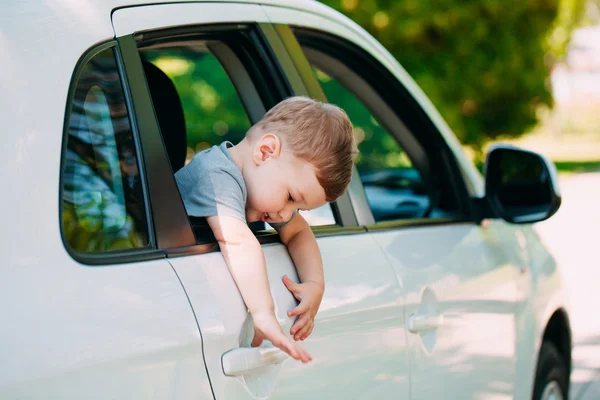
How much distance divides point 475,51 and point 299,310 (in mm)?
14537

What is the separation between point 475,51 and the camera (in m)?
15.9

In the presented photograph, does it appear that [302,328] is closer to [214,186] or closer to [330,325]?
A: [330,325]

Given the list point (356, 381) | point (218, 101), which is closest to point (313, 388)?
point (356, 381)

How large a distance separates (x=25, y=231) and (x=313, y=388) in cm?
86

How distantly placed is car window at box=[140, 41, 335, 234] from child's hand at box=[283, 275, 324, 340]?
345 millimetres

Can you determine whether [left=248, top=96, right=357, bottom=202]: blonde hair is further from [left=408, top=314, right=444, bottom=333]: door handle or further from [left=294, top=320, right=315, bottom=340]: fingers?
[left=408, top=314, right=444, bottom=333]: door handle

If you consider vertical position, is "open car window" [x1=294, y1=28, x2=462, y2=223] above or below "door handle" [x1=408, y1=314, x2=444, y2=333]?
above

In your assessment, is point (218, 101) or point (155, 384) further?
point (218, 101)

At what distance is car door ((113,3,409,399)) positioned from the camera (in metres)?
1.83

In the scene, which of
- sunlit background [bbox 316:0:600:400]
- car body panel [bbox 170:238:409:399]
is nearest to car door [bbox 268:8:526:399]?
car body panel [bbox 170:238:409:399]

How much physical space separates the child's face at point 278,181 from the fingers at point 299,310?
0.77ft

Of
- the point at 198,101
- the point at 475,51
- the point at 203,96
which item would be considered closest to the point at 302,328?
the point at 203,96

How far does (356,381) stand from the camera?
2254 millimetres

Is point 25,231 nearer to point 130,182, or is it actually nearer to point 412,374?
point 130,182
